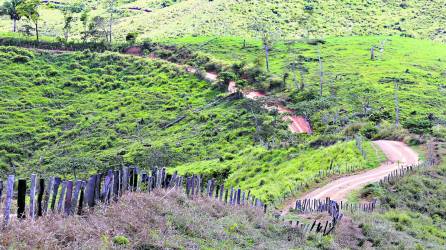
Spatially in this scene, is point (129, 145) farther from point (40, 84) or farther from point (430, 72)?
point (430, 72)

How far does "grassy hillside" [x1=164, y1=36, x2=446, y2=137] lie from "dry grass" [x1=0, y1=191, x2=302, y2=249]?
1196 inches

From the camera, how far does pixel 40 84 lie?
205ft

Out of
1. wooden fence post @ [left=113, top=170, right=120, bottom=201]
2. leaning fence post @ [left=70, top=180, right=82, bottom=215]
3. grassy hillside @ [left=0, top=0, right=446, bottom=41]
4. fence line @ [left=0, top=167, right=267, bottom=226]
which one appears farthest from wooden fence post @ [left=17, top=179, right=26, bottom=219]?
grassy hillside @ [left=0, top=0, right=446, bottom=41]

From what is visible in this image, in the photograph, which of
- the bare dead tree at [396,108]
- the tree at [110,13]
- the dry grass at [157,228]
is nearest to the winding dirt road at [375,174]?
the bare dead tree at [396,108]

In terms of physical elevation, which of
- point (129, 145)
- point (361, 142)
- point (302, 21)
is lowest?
point (129, 145)

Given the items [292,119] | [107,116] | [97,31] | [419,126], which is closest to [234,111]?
[292,119]

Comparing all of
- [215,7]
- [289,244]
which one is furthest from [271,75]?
[289,244]

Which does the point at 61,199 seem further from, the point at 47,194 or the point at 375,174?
the point at 375,174

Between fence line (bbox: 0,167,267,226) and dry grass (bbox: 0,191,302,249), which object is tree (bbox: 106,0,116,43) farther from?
fence line (bbox: 0,167,267,226)

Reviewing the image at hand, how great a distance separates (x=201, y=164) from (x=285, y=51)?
123ft

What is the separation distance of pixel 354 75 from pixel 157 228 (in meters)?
53.4

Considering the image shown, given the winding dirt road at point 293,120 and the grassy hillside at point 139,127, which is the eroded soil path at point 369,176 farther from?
the winding dirt road at point 293,120

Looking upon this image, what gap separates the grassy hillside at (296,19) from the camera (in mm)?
87700

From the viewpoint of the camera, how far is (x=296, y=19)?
286 ft
